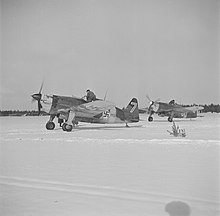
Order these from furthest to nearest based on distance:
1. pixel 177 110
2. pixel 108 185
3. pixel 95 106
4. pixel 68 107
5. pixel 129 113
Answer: pixel 177 110 < pixel 129 113 < pixel 68 107 < pixel 95 106 < pixel 108 185

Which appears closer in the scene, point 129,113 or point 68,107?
point 68,107

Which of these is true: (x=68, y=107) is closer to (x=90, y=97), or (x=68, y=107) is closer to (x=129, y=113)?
(x=90, y=97)

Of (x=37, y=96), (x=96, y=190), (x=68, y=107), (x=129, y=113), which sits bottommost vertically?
(x=96, y=190)

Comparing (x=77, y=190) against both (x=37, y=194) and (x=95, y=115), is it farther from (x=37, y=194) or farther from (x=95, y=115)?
(x=95, y=115)

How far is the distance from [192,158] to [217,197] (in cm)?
194

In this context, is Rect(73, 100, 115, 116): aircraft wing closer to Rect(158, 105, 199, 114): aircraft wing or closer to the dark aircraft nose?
the dark aircraft nose

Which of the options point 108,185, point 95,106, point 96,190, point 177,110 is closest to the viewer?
point 96,190

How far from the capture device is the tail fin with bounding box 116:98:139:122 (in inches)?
585

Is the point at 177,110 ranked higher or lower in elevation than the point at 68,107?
higher

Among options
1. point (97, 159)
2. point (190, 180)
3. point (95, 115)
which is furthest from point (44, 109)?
point (190, 180)

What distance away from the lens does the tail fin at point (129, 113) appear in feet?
48.8

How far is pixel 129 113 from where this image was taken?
51.5 ft

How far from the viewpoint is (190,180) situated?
2990mm

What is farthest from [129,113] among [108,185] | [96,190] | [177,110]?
[96,190]
